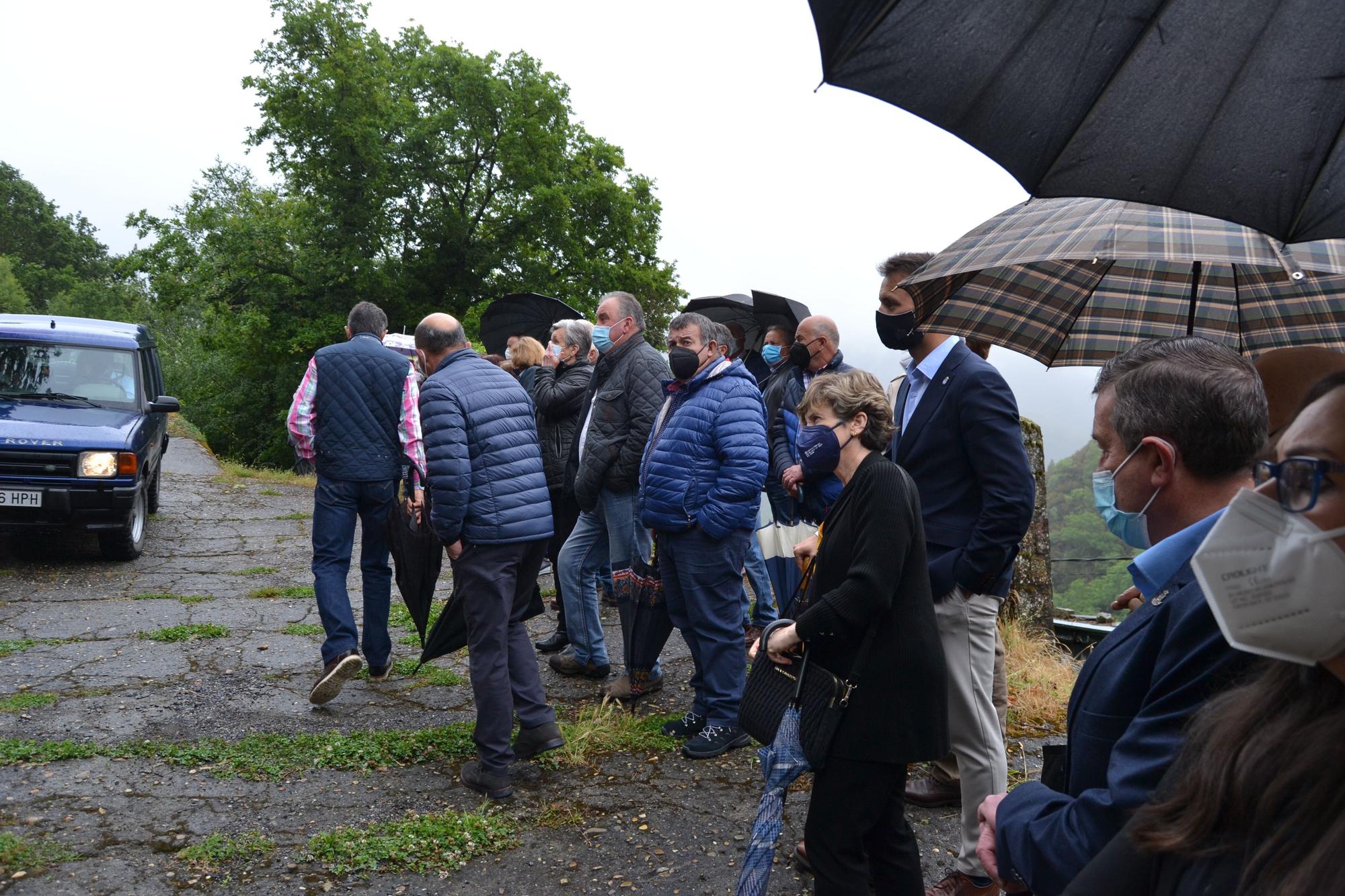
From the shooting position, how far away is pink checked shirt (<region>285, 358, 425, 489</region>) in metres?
5.79

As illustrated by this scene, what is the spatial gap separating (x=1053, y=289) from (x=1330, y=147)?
1823 millimetres

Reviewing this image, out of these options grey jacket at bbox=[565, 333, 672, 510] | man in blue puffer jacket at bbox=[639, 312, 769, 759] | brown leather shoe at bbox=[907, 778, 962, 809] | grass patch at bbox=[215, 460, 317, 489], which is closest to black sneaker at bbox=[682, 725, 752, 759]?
man in blue puffer jacket at bbox=[639, 312, 769, 759]

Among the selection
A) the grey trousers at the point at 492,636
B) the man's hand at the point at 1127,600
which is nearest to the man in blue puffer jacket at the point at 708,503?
the grey trousers at the point at 492,636

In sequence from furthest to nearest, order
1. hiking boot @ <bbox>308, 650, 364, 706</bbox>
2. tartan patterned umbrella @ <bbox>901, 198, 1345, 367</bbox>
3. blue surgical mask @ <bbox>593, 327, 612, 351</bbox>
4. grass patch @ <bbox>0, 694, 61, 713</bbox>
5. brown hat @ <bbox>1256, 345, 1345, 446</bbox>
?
blue surgical mask @ <bbox>593, 327, 612, 351</bbox> → hiking boot @ <bbox>308, 650, 364, 706</bbox> → grass patch @ <bbox>0, 694, 61, 713</bbox> → tartan patterned umbrella @ <bbox>901, 198, 1345, 367</bbox> → brown hat @ <bbox>1256, 345, 1345, 446</bbox>

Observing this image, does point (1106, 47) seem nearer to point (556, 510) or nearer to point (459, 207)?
point (556, 510)

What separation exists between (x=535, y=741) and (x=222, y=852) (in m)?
1.43

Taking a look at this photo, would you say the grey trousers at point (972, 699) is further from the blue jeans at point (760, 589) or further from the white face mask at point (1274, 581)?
the blue jeans at point (760, 589)

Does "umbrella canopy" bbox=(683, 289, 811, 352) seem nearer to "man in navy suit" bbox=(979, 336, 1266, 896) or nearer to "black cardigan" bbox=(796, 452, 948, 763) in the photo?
"black cardigan" bbox=(796, 452, 948, 763)

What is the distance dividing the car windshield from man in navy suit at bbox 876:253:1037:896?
27.5 ft

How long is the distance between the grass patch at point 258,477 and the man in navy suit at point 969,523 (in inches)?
536

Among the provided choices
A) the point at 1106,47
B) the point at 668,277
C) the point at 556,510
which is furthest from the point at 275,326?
the point at 1106,47

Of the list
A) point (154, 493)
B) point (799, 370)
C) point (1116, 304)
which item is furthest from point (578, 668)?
point (154, 493)

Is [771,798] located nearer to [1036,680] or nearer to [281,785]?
[281,785]

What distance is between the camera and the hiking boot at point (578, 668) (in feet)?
20.1
